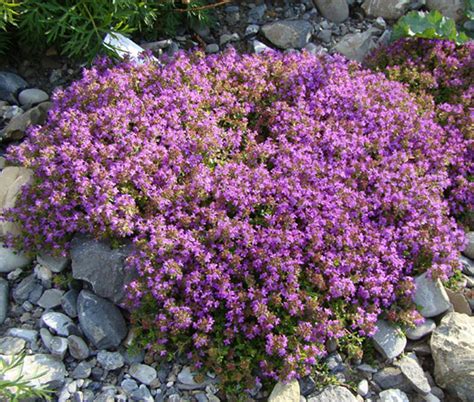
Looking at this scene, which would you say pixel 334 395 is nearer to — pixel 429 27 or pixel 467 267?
pixel 467 267

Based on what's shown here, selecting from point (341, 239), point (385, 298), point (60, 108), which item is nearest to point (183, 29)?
point (60, 108)

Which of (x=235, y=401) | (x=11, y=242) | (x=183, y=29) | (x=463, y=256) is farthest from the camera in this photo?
(x=183, y=29)

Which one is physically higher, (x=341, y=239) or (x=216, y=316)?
Answer: (x=341, y=239)

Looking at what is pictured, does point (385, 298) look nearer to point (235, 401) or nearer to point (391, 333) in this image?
point (391, 333)

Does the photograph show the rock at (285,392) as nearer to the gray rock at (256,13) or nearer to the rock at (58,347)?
the rock at (58,347)

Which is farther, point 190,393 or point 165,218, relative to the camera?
point 165,218

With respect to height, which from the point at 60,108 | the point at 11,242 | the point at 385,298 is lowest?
the point at 11,242

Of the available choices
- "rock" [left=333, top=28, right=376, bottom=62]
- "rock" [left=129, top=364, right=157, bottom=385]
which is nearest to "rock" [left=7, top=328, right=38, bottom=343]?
"rock" [left=129, top=364, right=157, bottom=385]
